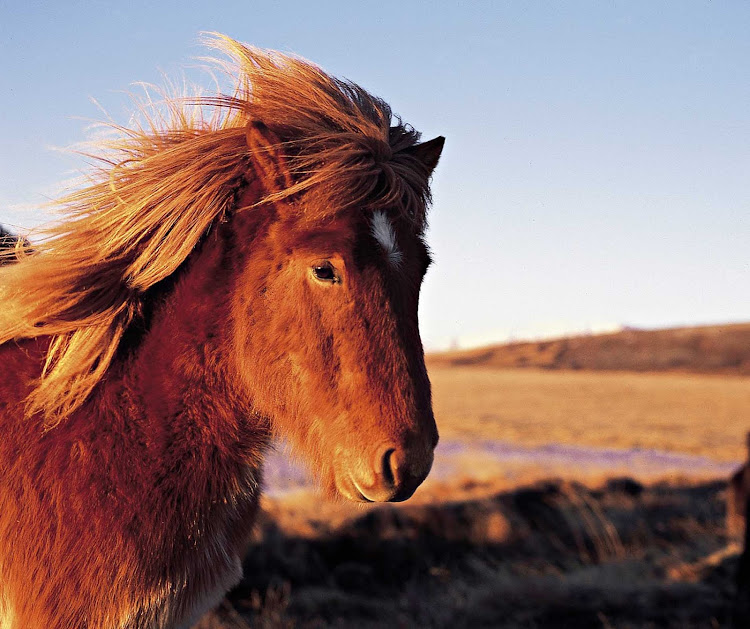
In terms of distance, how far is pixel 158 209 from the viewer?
3096 millimetres

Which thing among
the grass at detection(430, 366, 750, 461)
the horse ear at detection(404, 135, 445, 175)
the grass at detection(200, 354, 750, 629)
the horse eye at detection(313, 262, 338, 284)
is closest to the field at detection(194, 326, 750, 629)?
the grass at detection(200, 354, 750, 629)

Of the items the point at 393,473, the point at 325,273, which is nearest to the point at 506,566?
the point at 393,473

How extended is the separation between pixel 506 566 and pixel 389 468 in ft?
25.0

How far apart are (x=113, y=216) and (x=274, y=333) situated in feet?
3.08

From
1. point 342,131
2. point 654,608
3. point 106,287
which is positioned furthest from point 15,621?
point 654,608

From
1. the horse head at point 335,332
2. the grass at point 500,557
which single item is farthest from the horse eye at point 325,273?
the grass at point 500,557

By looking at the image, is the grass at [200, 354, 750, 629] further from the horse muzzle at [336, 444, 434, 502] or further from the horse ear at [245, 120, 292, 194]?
the horse ear at [245, 120, 292, 194]

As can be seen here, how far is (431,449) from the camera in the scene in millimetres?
2750

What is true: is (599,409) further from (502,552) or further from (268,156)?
(268,156)

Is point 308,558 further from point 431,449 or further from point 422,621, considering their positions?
point 431,449

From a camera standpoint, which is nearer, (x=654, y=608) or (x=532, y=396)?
(x=654, y=608)

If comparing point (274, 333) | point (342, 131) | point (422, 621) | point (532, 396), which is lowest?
point (532, 396)

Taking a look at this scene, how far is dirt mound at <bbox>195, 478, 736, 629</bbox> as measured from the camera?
23.2 ft

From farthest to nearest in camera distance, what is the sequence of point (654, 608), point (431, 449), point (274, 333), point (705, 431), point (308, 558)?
point (705, 431) → point (308, 558) → point (654, 608) → point (274, 333) → point (431, 449)
